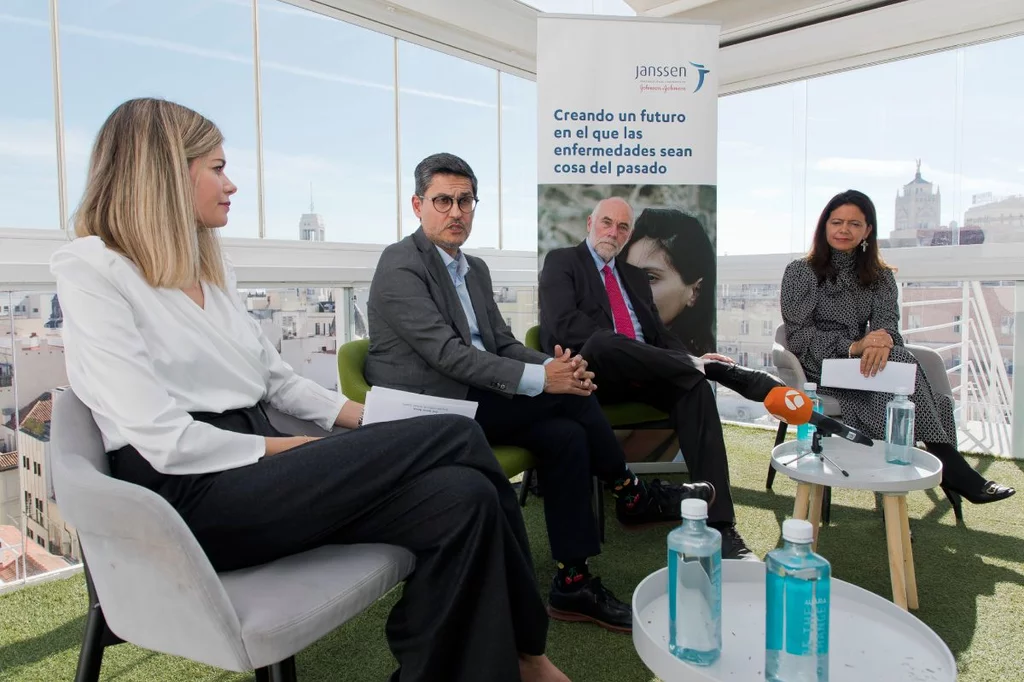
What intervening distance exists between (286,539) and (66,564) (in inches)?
60.4

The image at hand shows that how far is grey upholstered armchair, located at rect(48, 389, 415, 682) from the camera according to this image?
994 millimetres

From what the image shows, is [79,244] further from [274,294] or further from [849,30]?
[849,30]

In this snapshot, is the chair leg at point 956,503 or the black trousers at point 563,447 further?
the chair leg at point 956,503

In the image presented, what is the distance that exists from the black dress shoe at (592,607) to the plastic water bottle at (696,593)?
807 millimetres

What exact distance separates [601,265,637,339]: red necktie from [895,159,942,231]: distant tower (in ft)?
6.99

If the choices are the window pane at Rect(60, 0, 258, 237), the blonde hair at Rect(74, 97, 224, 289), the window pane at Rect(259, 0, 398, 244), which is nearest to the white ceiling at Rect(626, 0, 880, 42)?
the window pane at Rect(259, 0, 398, 244)

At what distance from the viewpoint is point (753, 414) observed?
4.43 meters

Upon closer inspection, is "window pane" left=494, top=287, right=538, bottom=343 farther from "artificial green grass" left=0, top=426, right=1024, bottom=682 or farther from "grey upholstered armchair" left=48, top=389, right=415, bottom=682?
"grey upholstered armchair" left=48, top=389, right=415, bottom=682

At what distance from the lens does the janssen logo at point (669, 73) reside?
3.20 m

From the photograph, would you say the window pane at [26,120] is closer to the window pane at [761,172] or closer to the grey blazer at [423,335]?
the grey blazer at [423,335]

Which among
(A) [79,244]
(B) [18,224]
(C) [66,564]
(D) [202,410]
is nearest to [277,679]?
(D) [202,410]

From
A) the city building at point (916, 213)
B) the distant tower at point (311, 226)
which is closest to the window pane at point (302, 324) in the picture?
the distant tower at point (311, 226)

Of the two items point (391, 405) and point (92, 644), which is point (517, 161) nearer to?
point (391, 405)

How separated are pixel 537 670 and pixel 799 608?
2.03ft
